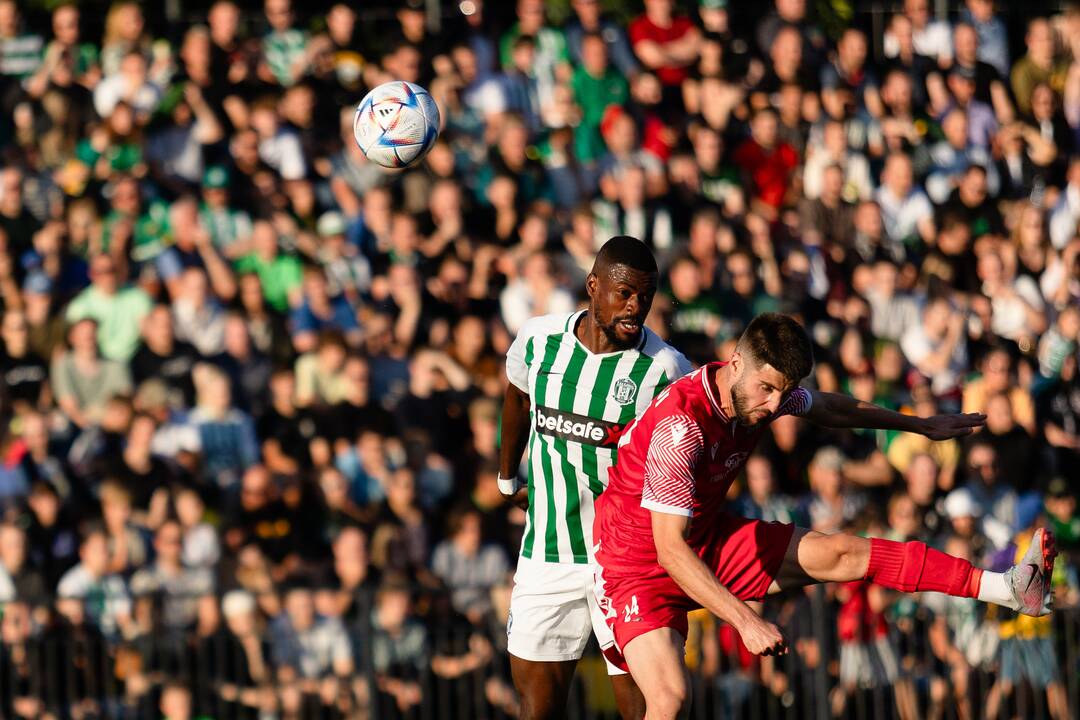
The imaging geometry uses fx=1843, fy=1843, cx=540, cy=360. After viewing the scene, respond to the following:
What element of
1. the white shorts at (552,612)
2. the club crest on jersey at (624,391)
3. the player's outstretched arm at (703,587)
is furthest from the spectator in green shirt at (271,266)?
the player's outstretched arm at (703,587)

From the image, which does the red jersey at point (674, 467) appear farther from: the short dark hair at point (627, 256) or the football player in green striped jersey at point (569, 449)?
the short dark hair at point (627, 256)

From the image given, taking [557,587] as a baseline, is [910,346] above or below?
above

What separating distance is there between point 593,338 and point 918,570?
1710mm

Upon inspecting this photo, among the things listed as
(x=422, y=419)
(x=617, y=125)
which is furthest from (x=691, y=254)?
(x=422, y=419)

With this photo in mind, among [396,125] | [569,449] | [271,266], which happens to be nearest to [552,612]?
[569,449]

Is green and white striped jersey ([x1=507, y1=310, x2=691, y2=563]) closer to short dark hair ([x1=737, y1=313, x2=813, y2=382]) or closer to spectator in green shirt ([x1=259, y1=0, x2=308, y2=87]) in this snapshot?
short dark hair ([x1=737, y1=313, x2=813, y2=382])

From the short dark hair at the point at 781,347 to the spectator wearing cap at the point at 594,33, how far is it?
26.2ft

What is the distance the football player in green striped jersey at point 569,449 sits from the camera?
802cm

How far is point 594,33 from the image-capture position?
586 inches

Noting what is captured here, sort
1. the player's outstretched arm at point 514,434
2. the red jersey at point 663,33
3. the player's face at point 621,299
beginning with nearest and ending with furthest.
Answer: the player's face at point 621,299 < the player's outstretched arm at point 514,434 < the red jersey at point 663,33

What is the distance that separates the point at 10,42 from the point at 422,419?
4.85 metres

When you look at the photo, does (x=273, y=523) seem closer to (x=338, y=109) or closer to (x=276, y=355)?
(x=276, y=355)

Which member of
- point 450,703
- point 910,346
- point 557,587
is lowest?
point 450,703

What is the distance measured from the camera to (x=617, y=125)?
14.2m
